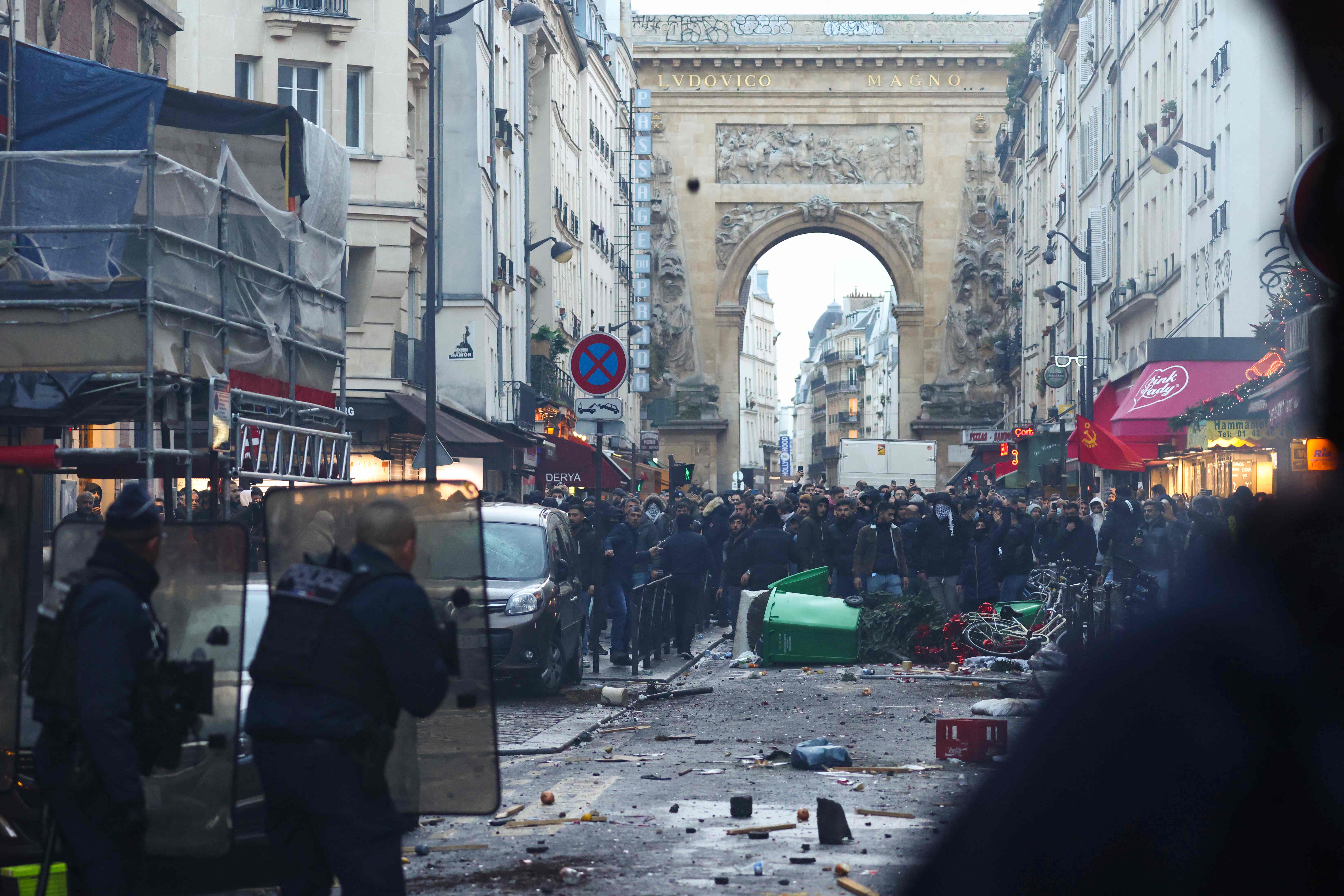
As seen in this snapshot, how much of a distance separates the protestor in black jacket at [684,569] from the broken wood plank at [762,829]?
11046 mm

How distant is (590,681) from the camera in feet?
55.5

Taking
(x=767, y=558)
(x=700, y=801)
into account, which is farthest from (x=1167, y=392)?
(x=700, y=801)

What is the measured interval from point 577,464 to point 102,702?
34.7m

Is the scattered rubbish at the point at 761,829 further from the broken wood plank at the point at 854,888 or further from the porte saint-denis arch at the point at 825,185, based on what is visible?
the porte saint-denis arch at the point at 825,185

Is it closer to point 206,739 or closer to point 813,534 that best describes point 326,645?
point 206,739

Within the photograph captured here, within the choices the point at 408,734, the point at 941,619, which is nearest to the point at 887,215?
the point at 941,619

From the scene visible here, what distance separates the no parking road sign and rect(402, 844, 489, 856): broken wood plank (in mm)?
8382

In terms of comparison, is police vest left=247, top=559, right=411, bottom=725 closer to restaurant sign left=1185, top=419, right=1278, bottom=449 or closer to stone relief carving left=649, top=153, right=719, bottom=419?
restaurant sign left=1185, top=419, right=1278, bottom=449

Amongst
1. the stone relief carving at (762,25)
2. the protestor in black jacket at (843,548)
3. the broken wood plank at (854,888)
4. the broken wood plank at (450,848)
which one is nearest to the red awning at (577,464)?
the protestor in black jacket at (843,548)

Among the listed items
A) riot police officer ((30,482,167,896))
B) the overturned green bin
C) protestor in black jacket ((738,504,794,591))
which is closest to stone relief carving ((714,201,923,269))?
protestor in black jacket ((738,504,794,591))

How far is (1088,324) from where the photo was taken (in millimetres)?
39656

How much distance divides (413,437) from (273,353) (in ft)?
56.2

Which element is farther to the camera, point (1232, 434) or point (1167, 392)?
point (1167, 392)

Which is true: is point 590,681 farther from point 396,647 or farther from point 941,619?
point 396,647
